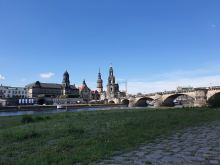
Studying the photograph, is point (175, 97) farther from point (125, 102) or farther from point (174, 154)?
point (174, 154)

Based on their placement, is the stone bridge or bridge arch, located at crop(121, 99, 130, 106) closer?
the stone bridge

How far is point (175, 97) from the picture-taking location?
355ft

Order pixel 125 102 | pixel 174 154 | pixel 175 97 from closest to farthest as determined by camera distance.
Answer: pixel 174 154 → pixel 175 97 → pixel 125 102

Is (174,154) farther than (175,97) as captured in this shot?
No

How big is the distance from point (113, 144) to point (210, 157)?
343 cm

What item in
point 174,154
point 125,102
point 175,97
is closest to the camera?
point 174,154

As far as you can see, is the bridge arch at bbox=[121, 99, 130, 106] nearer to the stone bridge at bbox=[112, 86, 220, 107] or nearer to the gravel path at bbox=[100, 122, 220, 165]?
the stone bridge at bbox=[112, 86, 220, 107]

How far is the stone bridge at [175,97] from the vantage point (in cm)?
8012

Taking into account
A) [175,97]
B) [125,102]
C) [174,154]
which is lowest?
[174,154]

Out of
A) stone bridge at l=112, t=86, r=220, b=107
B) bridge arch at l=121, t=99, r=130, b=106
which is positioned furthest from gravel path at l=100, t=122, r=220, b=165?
bridge arch at l=121, t=99, r=130, b=106

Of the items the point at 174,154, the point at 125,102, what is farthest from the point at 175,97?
the point at 174,154

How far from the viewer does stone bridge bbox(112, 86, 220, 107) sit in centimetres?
8012

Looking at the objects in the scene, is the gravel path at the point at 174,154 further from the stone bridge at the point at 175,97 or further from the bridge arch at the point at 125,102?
the bridge arch at the point at 125,102

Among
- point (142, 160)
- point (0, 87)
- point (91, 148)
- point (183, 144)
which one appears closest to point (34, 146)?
point (91, 148)
